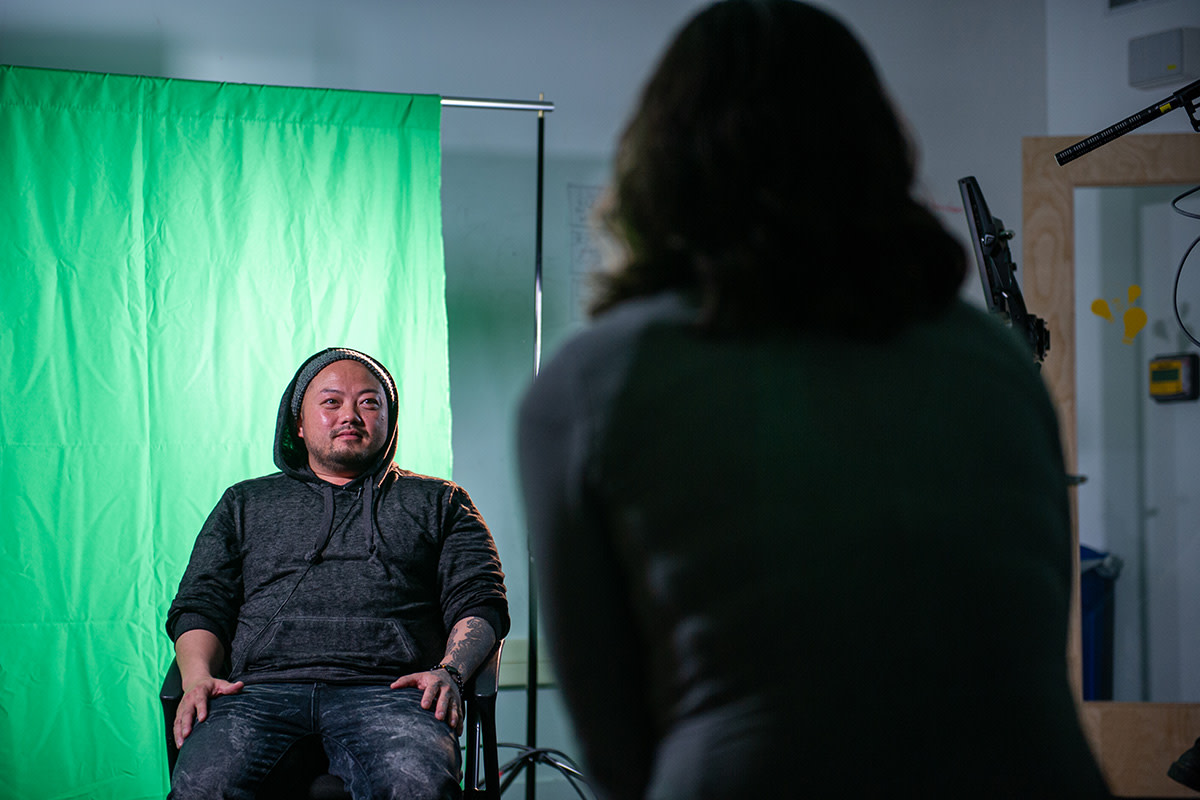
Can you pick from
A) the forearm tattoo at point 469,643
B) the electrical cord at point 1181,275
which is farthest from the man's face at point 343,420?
the electrical cord at point 1181,275

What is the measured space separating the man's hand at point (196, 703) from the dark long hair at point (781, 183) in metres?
1.56

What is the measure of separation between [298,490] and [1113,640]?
2626mm

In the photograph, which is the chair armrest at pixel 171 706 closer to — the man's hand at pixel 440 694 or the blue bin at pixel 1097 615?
the man's hand at pixel 440 694

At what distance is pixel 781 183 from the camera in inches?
25.1

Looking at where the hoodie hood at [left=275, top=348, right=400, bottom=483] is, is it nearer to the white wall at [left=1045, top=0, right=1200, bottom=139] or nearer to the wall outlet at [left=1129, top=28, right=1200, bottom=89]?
the white wall at [left=1045, top=0, right=1200, bottom=139]

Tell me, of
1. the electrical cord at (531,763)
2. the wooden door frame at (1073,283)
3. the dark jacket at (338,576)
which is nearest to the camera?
the dark jacket at (338,576)

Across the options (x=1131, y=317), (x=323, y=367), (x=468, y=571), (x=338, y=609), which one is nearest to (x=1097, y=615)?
(x=1131, y=317)

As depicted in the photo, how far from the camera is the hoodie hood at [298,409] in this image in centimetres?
232

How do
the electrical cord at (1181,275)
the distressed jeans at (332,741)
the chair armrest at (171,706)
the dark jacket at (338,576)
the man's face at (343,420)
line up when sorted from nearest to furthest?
1. the distressed jeans at (332,741)
2. the chair armrest at (171,706)
3. the dark jacket at (338,576)
4. the man's face at (343,420)
5. the electrical cord at (1181,275)

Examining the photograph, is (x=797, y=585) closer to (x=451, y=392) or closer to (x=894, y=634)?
(x=894, y=634)

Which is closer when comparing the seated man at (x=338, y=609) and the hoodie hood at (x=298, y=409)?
the seated man at (x=338, y=609)

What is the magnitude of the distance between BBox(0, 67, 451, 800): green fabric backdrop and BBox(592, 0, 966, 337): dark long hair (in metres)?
1.98

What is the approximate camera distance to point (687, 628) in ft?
1.95

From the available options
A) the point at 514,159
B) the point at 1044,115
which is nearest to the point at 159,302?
the point at 514,159
